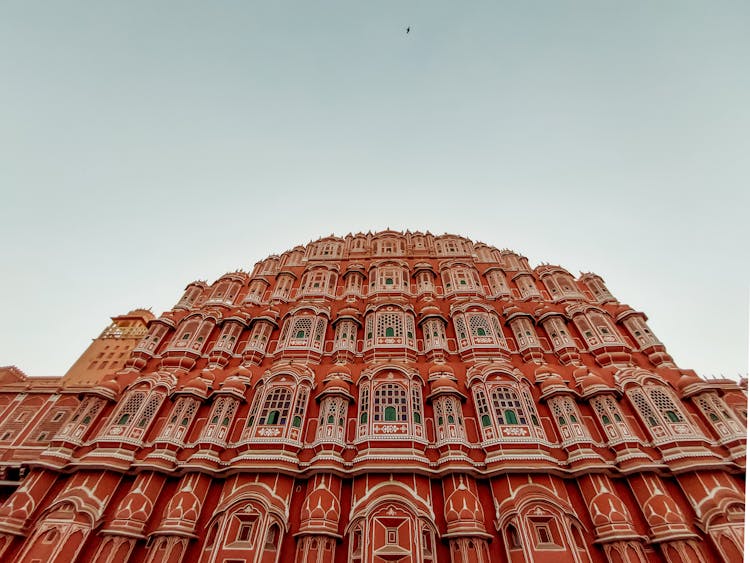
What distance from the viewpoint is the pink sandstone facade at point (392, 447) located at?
47.6ft

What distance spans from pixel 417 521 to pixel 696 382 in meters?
16.5

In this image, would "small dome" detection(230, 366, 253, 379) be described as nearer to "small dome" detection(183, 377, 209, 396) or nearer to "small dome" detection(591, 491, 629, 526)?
"small dome" detection(183, 377, 209, 396)

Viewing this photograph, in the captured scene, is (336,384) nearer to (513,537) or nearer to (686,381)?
(513,537)

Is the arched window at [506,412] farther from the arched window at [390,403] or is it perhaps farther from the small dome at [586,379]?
the arched window at [390,403]

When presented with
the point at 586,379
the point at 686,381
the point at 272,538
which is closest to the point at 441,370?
the point at 586,379

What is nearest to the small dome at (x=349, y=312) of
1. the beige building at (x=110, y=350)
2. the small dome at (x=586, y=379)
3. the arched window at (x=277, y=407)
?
the arched window at (x=277, y=407)

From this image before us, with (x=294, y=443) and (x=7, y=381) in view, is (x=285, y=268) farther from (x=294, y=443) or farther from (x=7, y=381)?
(x=7, y=381)

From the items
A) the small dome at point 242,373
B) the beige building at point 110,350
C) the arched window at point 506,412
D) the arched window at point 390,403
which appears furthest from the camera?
the beige building at point 110,350

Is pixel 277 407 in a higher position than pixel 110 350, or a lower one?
lower

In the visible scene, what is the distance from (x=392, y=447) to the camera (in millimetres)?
17031

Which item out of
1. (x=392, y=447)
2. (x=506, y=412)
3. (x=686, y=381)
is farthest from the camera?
(x=686, y=381)

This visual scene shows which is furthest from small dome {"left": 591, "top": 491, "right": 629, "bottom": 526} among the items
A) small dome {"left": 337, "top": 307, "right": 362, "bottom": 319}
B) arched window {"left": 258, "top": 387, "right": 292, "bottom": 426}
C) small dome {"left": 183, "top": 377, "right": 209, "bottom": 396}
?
small dome {"left": 183, "top": 377, "right": 209, "bottom": 396}

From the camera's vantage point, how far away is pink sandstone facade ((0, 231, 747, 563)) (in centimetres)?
1452

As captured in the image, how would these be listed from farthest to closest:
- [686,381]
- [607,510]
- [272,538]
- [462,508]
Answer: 1. [686,381]
2. [272,538]
3. [462,508]
4. [607,510]
